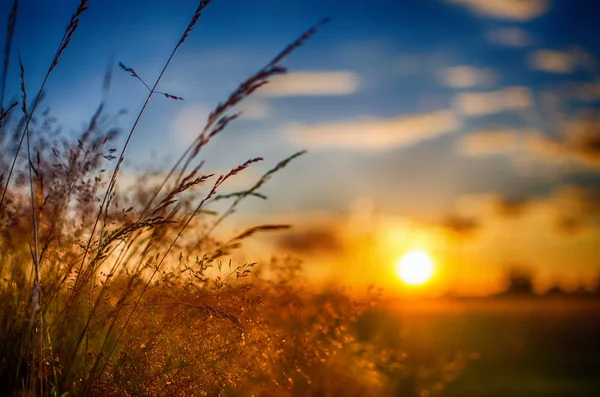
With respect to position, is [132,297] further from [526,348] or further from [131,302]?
[526,348]

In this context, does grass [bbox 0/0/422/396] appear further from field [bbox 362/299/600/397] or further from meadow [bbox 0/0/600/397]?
field [bbox 362/299/600/397]

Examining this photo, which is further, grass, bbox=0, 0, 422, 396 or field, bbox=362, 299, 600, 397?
field, bbox=362, 299, 600, 397

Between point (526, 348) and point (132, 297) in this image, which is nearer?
point (132, 297)

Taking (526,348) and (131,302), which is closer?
(131,302)

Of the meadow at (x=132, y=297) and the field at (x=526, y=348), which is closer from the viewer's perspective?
the meadow at (x=132, y=297)

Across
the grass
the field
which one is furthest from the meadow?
the field

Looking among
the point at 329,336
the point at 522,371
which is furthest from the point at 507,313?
the point at 329,336

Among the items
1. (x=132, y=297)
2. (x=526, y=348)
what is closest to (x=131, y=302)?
(x=132, y=297)

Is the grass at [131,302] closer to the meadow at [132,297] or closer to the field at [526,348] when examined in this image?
the meadow at [132,297]

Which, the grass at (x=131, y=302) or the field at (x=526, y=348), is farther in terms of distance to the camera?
the field at (x=526, y=348)

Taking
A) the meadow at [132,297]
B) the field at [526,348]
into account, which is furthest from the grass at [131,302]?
the field at [526,348]

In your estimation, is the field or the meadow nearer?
the meadow

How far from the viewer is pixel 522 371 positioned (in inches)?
1027

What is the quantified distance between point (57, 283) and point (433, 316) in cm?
3425
